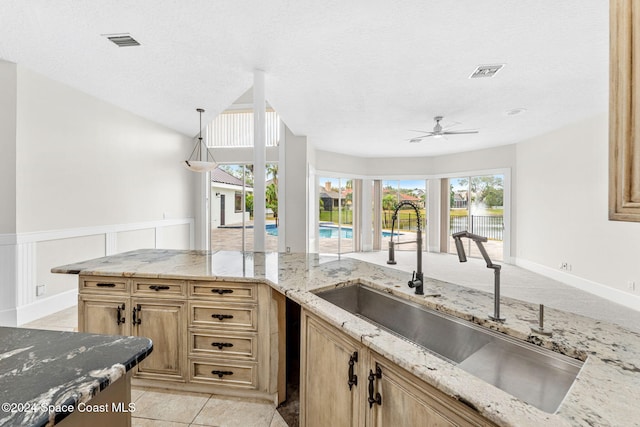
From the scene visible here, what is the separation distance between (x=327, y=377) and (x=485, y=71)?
3.46 m

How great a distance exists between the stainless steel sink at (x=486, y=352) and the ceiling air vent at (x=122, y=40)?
9.43 ft

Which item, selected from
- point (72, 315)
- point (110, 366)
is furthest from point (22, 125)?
point (110, 366)

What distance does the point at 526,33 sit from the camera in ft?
7.98

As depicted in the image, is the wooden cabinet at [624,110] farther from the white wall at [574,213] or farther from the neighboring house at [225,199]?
the neighboring house at [225,199]

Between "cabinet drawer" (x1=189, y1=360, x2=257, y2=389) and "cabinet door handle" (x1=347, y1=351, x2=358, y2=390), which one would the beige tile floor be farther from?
"cabinet door handle" (x1=347, y1=351, x2=358, y2=390)

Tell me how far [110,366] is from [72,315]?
3762 mm

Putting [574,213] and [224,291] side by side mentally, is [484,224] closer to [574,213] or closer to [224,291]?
[574,213]

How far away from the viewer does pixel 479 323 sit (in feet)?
3.85

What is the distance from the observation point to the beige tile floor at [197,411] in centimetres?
174

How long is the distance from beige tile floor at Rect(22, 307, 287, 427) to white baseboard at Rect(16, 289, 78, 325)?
238cm

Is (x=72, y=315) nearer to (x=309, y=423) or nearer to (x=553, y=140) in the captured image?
(x=309, y=423)

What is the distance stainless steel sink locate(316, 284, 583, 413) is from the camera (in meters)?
0.94

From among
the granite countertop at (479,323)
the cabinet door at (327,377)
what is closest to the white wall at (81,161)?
the granite countertop at (479,323)

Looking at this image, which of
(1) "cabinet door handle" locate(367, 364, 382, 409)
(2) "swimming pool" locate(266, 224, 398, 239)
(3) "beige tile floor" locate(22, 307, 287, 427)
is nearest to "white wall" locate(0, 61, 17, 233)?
(3) "beige tile floor" locate(22, 307, 287, 427)
